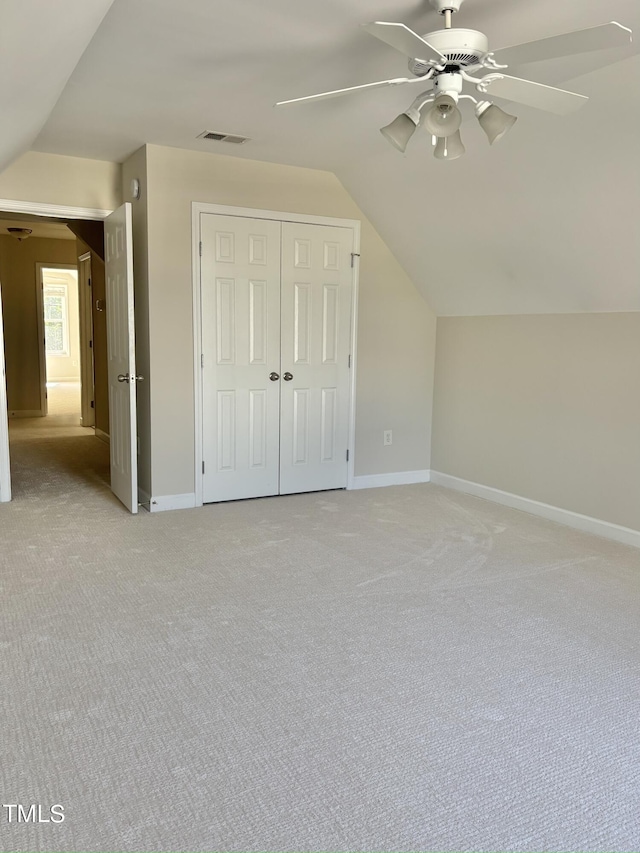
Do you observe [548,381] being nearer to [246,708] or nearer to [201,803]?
[246,708]

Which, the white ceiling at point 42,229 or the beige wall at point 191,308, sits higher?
the white ceiling at point 42,229

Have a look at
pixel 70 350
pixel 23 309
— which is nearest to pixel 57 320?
pixel 70 350

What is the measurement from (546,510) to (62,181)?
13.5 ft

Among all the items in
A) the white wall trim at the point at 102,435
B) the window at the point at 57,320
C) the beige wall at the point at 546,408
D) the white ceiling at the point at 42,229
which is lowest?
the white wall trim at the point at 102,435

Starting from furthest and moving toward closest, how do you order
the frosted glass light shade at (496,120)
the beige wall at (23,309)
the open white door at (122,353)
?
the beige wall at (23,309), the open white door at (122,353), the frosted glass light shade at (496,120)

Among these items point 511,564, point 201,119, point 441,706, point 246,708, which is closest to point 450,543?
point 511,564

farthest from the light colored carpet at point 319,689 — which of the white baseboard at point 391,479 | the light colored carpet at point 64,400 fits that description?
the light colored carpet at point 64,400

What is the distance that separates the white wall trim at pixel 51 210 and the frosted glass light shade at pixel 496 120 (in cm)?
309

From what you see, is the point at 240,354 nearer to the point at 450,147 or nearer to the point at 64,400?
the point at 450,147

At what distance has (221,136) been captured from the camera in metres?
4.02

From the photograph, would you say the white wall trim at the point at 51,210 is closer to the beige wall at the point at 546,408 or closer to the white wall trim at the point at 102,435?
the beige wall at the point at 546,408

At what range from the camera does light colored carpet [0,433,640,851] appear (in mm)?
1703

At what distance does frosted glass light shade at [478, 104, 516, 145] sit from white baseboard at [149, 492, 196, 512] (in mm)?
3159

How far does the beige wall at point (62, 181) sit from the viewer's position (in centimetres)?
432
